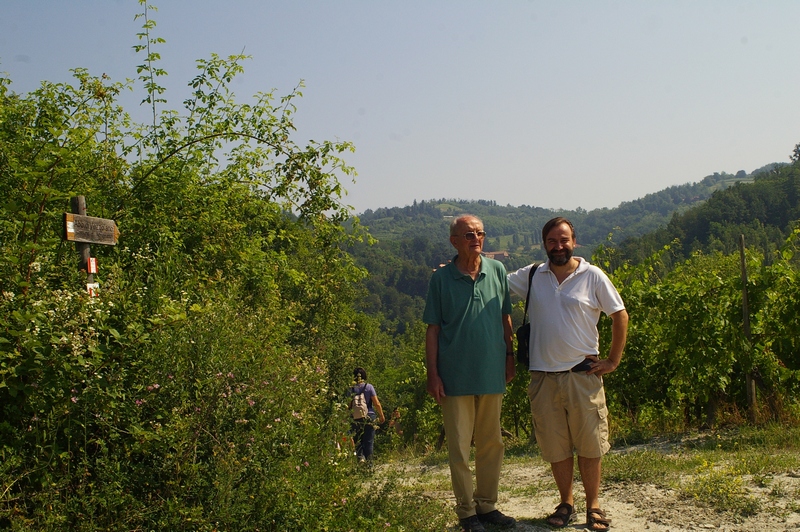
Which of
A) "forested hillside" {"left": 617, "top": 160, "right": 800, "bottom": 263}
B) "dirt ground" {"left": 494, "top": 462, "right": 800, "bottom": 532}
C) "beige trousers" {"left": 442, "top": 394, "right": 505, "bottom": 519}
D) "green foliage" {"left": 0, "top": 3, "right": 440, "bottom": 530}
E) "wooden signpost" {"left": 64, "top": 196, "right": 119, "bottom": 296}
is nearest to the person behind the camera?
"green foliage" {"left": 0, "top": 3, "right": 440, "bottom": 530}

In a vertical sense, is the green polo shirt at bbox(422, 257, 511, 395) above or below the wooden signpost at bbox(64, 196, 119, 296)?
below

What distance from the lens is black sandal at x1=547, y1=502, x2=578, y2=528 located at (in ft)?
14.5

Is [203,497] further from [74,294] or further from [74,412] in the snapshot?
[74,294]

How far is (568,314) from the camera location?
4.34 m

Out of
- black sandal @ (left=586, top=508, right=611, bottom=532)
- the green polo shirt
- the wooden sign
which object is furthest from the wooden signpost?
black sandal @ (left=586, top=508, right=611, bottom=532)

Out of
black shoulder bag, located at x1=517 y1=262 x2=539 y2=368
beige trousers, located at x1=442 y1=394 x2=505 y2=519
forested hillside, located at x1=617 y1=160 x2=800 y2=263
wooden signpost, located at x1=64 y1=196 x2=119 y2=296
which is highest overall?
forested hillside, located at x1=617 y1=160 x2=800 y2=263

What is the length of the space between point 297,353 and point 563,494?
1981 millimetres

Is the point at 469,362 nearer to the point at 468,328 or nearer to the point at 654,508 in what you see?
the point at 468,328

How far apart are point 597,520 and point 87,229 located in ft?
12.1

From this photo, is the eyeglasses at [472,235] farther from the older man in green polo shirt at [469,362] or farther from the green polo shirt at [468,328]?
the green polo shirt at [468,328]

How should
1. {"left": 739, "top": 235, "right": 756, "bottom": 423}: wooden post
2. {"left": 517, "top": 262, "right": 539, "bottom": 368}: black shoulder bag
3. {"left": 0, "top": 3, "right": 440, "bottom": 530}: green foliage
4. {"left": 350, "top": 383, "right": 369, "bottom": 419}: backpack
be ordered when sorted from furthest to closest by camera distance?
{"left": 350, "top": 383, "right": 369, "bottom": 419}: backpack → {"left": 739, "top": 235, "right": 756, "bottom": 423}: wooden post → {"left": 517, "top": 262, "right": 539, "bottom": 368}: black shoulder bag → {"left": 0, "top": 3, "right": 440, "bottom": 530}: green foliage

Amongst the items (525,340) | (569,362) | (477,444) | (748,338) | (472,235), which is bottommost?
(477,444)

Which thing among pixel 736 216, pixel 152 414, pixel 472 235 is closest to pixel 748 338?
pixel 472 235

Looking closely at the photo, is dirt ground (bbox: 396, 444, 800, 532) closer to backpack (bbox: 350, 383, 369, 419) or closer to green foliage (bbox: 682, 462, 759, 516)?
green foliage (bbox: 682, 462, 759, 516)
